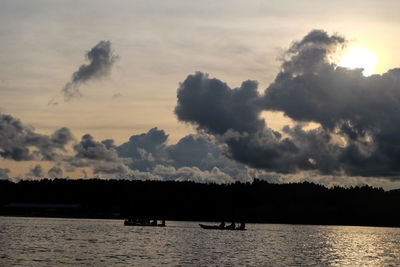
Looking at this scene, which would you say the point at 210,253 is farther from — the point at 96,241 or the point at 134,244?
the point at 96,241

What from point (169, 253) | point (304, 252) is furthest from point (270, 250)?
point (169, 253)

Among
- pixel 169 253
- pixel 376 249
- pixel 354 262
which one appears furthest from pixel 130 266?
pixel 376 249

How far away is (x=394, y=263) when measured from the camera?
370 feet

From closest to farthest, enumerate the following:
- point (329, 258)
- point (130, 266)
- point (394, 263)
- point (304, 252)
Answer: point (130, 266) → point (394, 263) → point (329, 258) → point (304, 252)

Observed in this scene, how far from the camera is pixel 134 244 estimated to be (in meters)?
134

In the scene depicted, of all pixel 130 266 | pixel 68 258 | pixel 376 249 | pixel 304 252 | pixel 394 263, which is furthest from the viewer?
pixel 376 249

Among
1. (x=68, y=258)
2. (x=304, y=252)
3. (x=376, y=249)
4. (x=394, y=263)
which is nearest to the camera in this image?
(x=68, y=258)

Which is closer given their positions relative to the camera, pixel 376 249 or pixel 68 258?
pixel 68 258

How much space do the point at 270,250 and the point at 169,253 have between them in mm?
27967

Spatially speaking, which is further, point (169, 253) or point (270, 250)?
point (270, 250)

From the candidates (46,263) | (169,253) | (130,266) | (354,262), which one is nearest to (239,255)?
(169,253)

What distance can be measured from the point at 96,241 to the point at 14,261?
150ft

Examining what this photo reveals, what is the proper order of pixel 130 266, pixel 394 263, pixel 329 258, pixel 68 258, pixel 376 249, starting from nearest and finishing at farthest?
pixel 130 266
pixel 68 258
pixel 394 263
pixel 329 258
pixel 376 249

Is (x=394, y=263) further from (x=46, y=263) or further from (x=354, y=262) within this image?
(x=46, y=263)
